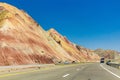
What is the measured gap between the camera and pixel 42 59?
84000 millimetres

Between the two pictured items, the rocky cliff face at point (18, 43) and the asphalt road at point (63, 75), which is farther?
the rocky cliff face at point (18, 43)

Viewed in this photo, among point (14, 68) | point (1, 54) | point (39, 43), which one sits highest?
point (39, 43)

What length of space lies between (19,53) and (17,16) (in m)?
22.2

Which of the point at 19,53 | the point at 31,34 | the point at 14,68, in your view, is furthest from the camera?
the point at 31,34

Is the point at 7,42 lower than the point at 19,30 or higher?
lower

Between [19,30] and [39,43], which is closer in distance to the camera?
[19,30]

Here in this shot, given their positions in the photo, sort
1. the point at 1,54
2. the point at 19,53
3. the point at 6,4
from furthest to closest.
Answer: the point at 6,4, the point at 19,53, the point at 1,54

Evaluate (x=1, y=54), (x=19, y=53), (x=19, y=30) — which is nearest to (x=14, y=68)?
(x=1, y=54)

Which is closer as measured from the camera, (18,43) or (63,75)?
(63,75)

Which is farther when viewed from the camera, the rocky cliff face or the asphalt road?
the rocky cliff face

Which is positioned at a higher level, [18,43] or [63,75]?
[18,43]

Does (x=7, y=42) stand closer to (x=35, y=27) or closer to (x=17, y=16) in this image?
(x=17, y=16)

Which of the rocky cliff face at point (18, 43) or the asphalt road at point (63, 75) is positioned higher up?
the rocky cliff face at point (18, 43)

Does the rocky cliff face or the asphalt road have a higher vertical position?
the rocky cliff face
